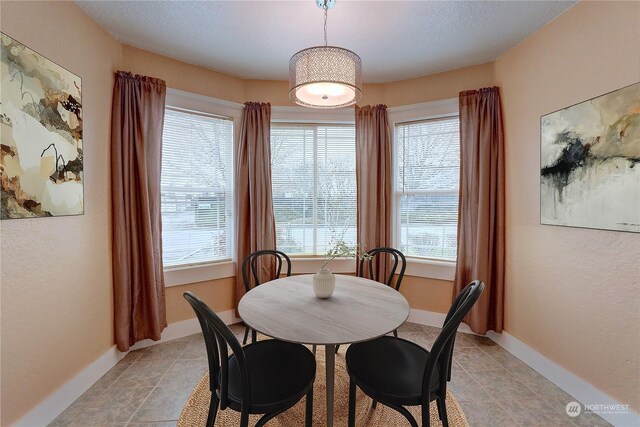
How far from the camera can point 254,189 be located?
274 centimetres

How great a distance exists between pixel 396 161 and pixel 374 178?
37 centimetres

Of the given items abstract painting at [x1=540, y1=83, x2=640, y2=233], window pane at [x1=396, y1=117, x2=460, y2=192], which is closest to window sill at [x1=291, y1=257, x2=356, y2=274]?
window pane at [x1=396, y1=117, x2=460, y2=192]

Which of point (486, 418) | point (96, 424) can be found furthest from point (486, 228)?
point (96, 424)

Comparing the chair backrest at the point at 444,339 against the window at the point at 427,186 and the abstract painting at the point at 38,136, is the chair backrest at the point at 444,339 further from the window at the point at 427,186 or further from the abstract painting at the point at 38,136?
the abstract painting at the point at 38,136

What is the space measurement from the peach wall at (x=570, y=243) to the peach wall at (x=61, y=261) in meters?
3.38

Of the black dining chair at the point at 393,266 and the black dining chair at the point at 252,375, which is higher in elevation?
the black dining chair at the point at 393,266

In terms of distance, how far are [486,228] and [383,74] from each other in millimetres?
1822

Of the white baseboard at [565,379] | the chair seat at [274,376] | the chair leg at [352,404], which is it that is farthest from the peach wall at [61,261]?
the white baseboard at [565,379]

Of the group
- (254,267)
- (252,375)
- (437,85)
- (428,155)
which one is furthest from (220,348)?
(437,85)

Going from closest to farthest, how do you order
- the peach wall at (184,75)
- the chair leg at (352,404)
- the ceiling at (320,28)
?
the chair leg at (352,404) → the ceiling at (320,28) → the peach wall at (184,75)

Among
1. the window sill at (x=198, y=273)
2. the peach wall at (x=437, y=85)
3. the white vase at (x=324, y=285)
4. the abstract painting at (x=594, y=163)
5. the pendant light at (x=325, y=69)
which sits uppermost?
the peach wall at (x=437, y=85)

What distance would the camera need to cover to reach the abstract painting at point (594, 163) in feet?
4.95

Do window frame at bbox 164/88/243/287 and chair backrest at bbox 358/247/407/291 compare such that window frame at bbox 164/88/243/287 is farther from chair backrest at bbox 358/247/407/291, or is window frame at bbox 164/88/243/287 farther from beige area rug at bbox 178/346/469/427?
chair backrest at bbox 358/247/407/291

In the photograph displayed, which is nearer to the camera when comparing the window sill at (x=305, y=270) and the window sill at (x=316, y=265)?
the window sill at (x=305, y=270)
